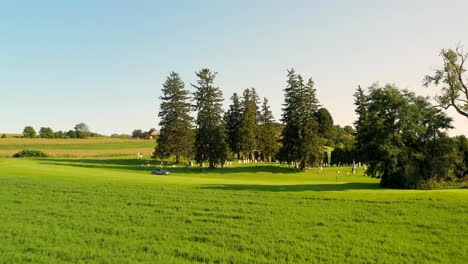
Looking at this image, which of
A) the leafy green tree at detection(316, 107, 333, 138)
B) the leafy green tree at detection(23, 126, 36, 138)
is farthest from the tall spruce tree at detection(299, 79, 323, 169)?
the leafy green tree at detection(23, 126, 36, 138)

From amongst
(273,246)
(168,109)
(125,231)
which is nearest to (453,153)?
(273,246)

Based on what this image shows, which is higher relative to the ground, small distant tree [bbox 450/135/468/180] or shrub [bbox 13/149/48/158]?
small distant tree [bbox 450/135/468/180]

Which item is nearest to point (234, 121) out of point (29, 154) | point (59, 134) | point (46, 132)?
point (29, 154)

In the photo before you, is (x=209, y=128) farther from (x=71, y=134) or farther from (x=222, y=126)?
(x=71, y=134)

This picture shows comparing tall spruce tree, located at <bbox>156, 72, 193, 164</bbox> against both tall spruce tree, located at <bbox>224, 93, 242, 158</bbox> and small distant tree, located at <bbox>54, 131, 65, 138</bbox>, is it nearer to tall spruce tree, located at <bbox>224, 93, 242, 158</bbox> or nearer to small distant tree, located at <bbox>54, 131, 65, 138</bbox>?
tall spruce tree, located at <bbox>224, 93, 242, 158</bbox>

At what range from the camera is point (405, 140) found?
3372 centimetres

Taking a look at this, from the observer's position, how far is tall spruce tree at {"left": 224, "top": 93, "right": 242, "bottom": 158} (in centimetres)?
7906

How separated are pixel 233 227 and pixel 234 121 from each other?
64100mm

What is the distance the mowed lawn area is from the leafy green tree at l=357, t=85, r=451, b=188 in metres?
9.19

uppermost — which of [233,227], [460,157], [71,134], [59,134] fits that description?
[71,134]

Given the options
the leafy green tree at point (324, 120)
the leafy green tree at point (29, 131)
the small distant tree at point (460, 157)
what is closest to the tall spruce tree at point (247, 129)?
the leafy green tree at point (324, 120)

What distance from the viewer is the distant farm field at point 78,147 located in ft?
325

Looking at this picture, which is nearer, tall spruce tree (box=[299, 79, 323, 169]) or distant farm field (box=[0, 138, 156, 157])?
tall spruce tree (box=[299, 79, 323, 169])

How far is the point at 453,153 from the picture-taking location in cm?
3322
